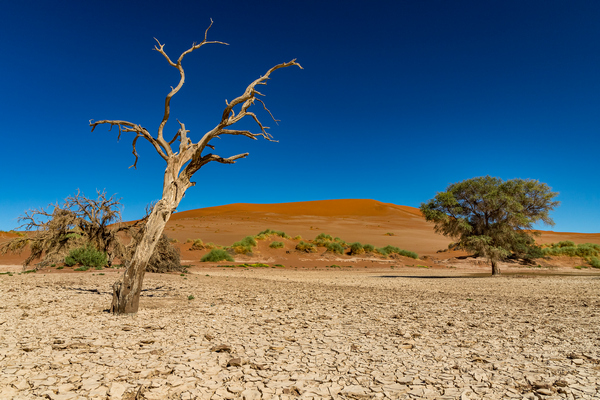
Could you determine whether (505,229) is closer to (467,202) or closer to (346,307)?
(467,202)

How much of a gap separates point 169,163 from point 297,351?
555 centimetres

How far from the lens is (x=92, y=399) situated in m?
3.49

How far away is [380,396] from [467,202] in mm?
21490

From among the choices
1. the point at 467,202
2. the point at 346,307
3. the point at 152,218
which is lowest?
the point at 346,307

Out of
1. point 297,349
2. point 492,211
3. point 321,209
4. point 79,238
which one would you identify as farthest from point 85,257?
point 321,209

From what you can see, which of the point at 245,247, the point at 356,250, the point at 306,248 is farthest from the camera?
the point at 356,250

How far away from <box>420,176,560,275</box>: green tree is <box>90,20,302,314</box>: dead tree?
54.4 ft

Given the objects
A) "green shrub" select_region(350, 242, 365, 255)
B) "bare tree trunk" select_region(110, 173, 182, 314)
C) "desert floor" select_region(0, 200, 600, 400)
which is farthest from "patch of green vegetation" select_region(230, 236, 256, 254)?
"bare tree trunk" select_region(110, 173, 182, 314)

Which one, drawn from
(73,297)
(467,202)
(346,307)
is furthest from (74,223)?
(467,202)

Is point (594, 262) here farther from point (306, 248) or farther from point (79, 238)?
point (79, 238)

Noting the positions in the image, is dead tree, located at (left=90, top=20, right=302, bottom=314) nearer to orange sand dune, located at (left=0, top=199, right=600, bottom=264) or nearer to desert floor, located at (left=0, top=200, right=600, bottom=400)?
desert floor, located at (left=0, top=200, right=600, bottom=400)

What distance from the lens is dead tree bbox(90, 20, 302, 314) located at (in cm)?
770

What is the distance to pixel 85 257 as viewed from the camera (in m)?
19.8

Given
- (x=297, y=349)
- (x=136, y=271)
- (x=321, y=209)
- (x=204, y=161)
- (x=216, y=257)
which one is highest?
(x=321, y=209)
